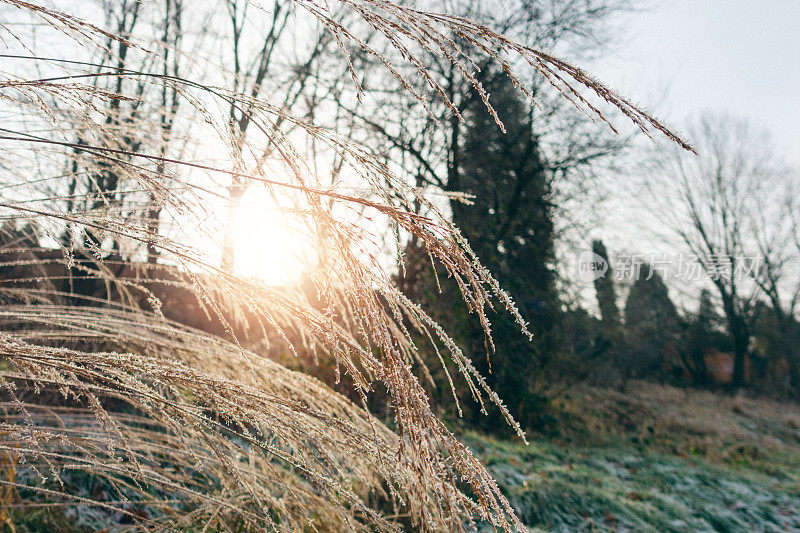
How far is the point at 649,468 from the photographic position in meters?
5.23

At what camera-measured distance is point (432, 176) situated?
22.6ft

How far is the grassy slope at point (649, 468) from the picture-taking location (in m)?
3.29

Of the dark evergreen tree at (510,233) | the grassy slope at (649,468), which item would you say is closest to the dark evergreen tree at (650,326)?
the grassy slope at (649,468)

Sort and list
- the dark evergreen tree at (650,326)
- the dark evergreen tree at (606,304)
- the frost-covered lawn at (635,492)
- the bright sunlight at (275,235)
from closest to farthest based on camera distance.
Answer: the bright sunlight at (275,235) → the frost-covered lawn at (635,492) → the dark evergreen tree at (606,304) → the dark evergreen tree at (650,326)

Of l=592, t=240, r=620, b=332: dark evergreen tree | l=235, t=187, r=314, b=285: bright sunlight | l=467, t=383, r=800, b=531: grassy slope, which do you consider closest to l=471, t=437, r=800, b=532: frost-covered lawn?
l=467, t=383, r=800, b=531: grassy slope

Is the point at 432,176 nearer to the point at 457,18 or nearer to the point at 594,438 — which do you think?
the point at 594,438

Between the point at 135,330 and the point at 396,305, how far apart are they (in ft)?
2.26

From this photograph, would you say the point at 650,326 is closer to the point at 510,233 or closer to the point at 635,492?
the point at 510,233

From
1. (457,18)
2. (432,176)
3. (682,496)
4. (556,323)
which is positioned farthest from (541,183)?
(457,18)

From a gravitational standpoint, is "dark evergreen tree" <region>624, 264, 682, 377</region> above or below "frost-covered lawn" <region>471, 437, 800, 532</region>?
A: above

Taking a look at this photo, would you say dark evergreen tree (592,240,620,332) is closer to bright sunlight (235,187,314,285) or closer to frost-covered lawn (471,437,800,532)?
frost-covered lawn (471,437,800,532)

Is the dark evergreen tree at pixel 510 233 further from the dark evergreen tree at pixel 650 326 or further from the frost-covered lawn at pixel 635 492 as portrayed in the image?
the dark evergreen tree at pixel 650 326

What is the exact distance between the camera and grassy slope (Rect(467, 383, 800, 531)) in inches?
130

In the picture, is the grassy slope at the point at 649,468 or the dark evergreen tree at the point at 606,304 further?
the dark evergreen tree at the point at 606,304
